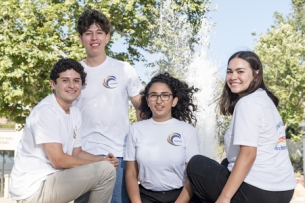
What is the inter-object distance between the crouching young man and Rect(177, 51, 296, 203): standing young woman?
631 millimetres

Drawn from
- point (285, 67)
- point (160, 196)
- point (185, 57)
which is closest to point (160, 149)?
point (160, 196)

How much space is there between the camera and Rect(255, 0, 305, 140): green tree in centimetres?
2120

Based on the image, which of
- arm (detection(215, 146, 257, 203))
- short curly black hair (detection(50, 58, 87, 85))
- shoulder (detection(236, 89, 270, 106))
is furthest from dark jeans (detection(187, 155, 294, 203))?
short curly black hair (detection(50, 58, 87, 85))

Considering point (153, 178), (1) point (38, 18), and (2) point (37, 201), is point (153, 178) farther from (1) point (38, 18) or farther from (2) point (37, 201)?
(1) point (38, 18)

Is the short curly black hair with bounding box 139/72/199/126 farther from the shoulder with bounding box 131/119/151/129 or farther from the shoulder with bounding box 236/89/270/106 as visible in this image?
the shoulder with bounding box 236/89/270/106

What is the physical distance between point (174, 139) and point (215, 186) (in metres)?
0.60

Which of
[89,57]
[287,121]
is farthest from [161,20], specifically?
[89,57]

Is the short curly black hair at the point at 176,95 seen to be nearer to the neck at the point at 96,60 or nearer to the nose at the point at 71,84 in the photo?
the neck at the point at 96,60

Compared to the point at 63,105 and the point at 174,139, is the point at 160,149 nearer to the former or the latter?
the point at 174,139

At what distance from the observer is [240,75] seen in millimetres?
3518

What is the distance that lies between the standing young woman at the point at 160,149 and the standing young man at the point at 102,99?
0.64ft

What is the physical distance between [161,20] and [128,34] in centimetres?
121

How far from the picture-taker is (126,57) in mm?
16438

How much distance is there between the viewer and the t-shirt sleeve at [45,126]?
3564 mm
